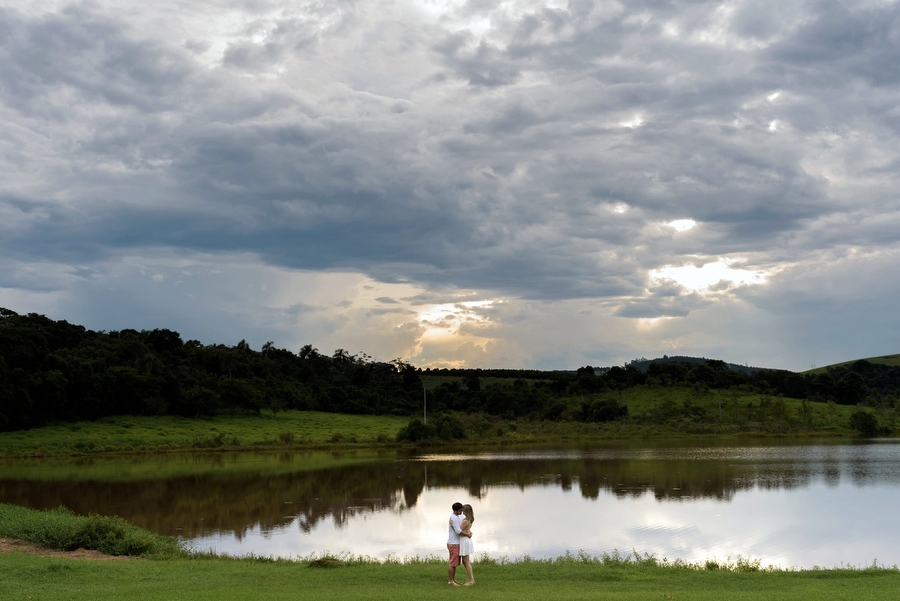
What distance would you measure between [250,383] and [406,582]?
80641 millimetres

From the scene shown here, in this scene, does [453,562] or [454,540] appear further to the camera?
[454,540]

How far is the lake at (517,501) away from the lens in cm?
2397

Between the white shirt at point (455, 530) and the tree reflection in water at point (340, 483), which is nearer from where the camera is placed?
the white shirt at point (455, 530)

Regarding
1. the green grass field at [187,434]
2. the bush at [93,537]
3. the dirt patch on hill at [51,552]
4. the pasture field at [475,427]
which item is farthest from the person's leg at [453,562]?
the green grass field at [187,434]

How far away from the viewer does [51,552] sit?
20422 mm

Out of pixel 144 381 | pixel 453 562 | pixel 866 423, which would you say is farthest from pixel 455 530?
pixel 866 423

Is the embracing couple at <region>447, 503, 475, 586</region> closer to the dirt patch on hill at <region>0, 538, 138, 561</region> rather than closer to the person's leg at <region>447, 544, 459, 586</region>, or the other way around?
the person's leg at <region>447, 544, 459, 586</region>

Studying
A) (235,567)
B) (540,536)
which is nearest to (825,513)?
(540,536)

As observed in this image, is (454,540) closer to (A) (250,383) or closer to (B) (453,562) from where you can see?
(B) (453,562)

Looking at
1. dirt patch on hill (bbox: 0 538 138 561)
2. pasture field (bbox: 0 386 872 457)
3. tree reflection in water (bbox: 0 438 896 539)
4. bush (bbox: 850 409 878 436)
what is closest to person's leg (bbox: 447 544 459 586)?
dirt patch on hill (bbox: 0 538 138 561)

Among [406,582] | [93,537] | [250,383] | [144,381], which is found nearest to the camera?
[406,582]

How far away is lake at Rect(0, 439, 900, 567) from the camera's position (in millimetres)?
23969

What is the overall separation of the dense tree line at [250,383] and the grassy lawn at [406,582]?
52512 mm

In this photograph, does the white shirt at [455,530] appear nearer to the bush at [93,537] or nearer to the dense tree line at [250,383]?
the bush at [93,537]
